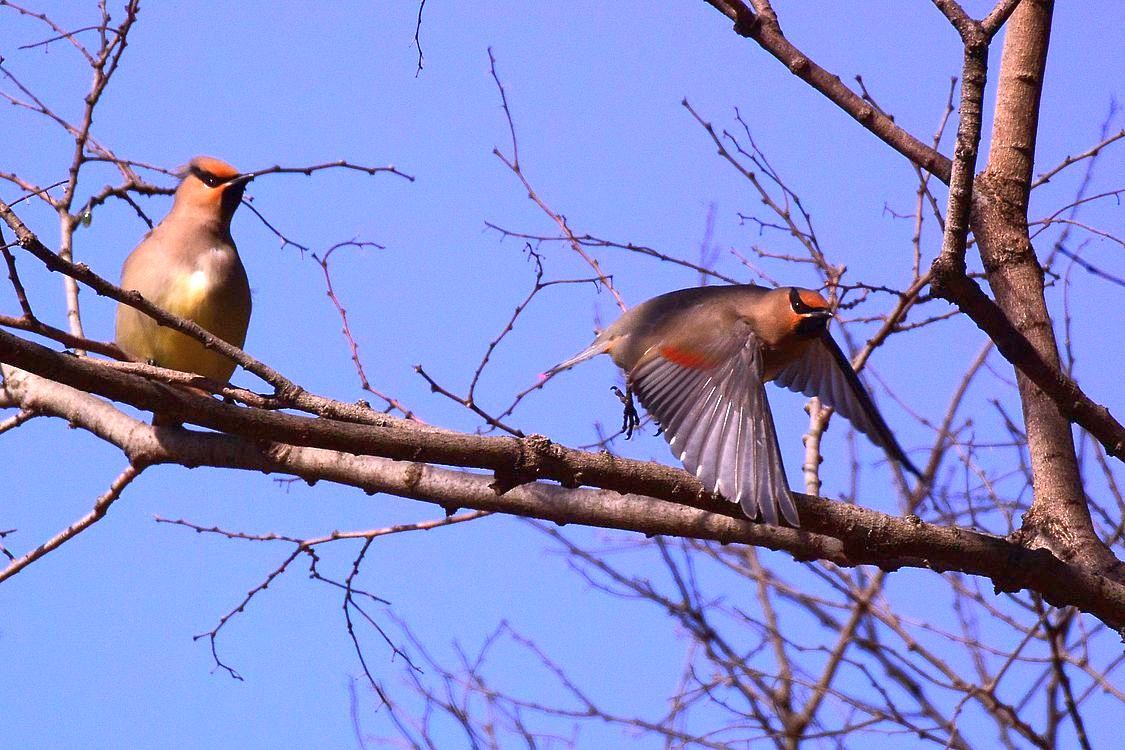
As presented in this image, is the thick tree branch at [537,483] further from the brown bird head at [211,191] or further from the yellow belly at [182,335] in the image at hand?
the brown bird head at [211,191]

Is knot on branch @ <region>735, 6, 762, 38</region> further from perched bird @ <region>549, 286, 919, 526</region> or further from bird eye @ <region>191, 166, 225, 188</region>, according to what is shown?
bird eye @ <region>191, 166, 225, 188</region>

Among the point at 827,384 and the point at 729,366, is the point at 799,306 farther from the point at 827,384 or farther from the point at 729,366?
the point at 729,366

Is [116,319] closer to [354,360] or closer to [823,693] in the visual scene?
[354,360]

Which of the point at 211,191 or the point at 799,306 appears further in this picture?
the point at 211,191

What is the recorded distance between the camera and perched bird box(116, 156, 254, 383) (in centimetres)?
418

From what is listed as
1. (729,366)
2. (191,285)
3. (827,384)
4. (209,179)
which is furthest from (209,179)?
(827,384)

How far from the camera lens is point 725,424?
132 inches

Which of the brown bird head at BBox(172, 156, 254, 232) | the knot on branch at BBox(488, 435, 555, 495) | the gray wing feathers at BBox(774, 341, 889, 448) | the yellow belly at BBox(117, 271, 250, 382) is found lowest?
the knot on branch at BBox(488, 435, 555, 495)

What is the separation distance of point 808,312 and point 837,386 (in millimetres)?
304

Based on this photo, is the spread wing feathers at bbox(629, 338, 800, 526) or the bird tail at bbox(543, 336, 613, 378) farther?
the bird tail at bbox(543, 336, 613, 378)

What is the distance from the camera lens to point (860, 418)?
4.19 m

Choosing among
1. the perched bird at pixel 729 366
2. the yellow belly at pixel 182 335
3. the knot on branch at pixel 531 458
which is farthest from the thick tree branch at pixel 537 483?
the yellow belly at pixel 182 335

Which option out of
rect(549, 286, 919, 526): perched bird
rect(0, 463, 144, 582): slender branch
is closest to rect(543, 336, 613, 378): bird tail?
rect(549, 286, 919, 526): perched bird

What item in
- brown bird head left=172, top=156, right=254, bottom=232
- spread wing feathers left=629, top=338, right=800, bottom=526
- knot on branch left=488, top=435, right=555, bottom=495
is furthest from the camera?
brown bird head left=172, top=156, right=254, bottom=232
